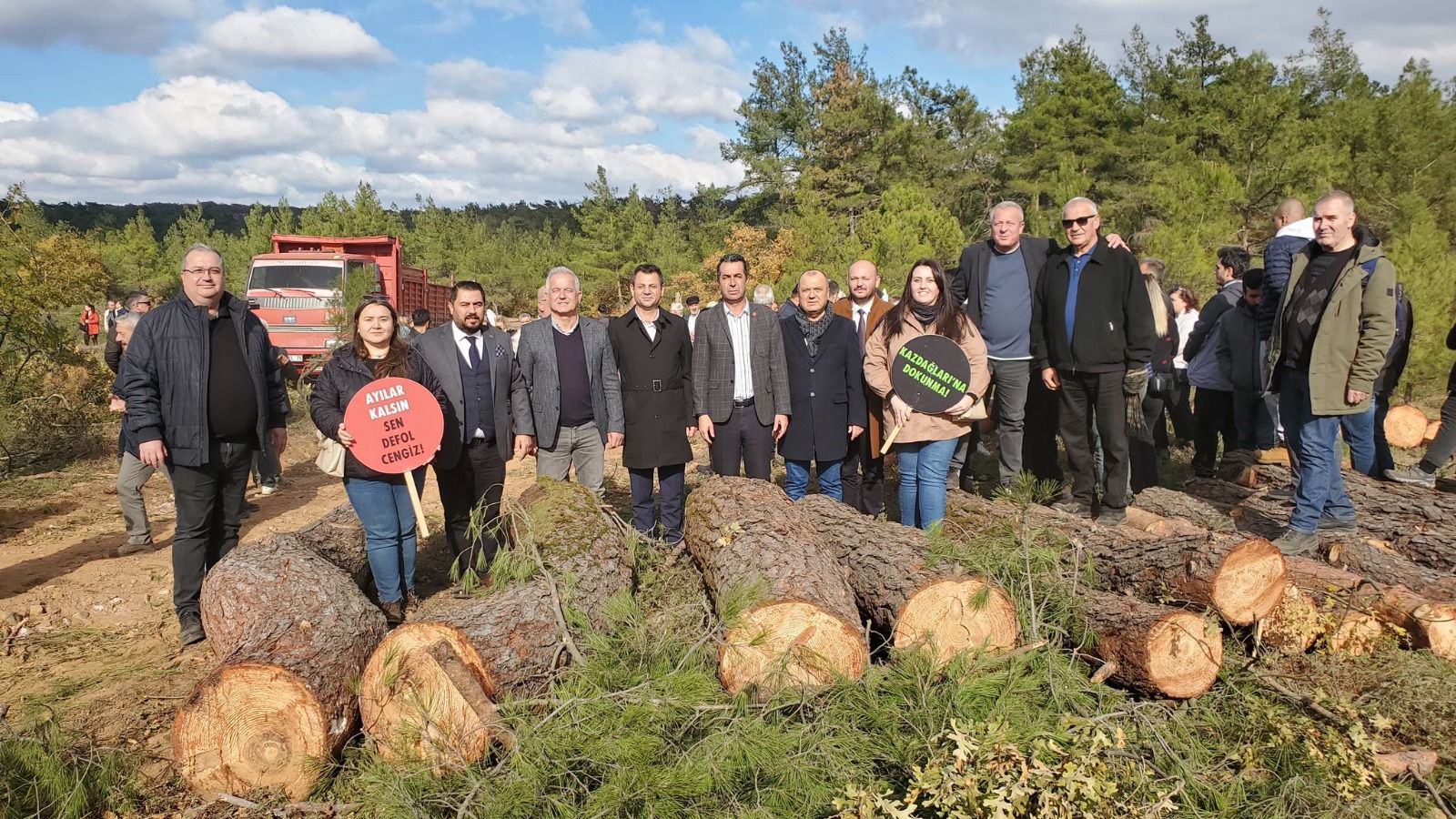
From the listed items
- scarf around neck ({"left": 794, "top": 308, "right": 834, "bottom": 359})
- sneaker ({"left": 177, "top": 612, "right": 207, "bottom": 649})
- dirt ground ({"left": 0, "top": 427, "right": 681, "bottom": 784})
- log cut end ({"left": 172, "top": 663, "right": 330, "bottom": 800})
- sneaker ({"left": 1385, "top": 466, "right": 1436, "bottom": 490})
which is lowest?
dirt ground ({"left": 0, "top": 427, "right": 681, "bottom": 784})

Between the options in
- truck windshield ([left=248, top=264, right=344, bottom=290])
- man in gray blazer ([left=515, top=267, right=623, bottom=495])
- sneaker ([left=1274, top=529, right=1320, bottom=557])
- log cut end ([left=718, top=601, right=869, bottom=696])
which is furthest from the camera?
truck windshield ([left=248, top=264, right=344, bottom=290])

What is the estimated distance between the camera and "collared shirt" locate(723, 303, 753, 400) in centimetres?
488

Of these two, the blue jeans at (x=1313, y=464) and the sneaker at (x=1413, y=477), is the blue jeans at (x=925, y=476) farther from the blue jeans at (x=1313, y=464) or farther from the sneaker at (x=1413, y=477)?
the sneaker at (x=1413, y=477)

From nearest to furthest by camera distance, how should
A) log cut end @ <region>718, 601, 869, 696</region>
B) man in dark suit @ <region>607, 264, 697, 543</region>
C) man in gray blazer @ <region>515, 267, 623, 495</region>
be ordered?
1. log cut end @ <region>718, 601, 869, 696</region>
2. man in gray blazer @ <region>515, 267, 623, 495</region>
3. man in dark suit @ <region>607, 264, 697, 543</region>

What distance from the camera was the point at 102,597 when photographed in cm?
513

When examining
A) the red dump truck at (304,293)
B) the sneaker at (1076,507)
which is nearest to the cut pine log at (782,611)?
the sneaker at (1076,507)

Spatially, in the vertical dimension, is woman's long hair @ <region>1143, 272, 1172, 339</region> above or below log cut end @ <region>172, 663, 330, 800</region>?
above

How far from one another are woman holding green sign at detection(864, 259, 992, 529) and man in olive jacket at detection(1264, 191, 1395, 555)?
1.66 metres

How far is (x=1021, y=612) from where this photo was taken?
132 inches

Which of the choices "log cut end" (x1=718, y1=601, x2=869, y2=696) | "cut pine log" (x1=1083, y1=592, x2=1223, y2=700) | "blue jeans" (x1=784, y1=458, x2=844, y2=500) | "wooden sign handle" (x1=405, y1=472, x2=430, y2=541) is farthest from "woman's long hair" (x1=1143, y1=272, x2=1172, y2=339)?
"wooden sign handle" (x1=405, y1=472, x2=430, y2=541)

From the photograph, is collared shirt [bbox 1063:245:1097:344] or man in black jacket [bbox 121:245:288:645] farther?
collared shirt [bbox 1063:245:1097:344]

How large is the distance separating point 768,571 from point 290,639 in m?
1.85

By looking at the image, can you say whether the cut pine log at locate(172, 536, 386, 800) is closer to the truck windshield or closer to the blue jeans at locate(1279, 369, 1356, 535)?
the blue jeans at locate(1279, 369, 1356, 535)

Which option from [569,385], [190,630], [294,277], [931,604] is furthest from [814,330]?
[294,277]
